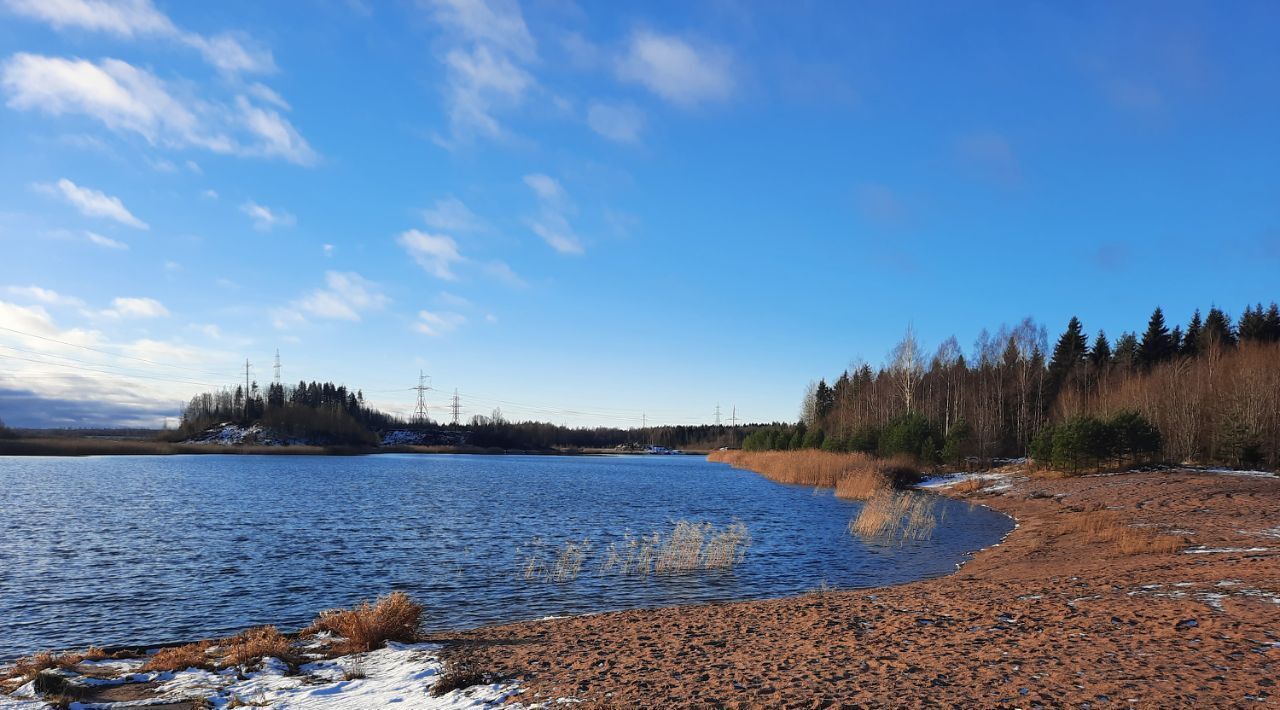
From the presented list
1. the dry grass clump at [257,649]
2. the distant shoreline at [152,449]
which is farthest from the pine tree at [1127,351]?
the distant shoreline at [152,449]

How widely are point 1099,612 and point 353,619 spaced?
12401 mm

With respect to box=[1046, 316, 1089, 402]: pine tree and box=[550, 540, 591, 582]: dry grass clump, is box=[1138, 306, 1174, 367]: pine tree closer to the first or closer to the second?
box=[1046, 316, 1089, 402]: pine tree

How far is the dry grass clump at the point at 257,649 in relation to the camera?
10711mm

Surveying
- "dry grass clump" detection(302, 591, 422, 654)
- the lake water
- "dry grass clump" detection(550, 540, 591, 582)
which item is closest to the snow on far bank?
the lake water

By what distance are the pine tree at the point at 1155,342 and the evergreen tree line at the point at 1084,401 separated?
145mm

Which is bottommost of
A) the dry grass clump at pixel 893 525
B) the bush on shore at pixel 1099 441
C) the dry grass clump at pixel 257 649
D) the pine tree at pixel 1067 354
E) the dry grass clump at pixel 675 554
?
the dry grass clump at pixel 893 525

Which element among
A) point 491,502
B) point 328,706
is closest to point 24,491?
point 491,502

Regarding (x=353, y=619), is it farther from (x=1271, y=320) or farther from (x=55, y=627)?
(x=1271, y=320)

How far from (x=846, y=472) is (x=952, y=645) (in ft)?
152

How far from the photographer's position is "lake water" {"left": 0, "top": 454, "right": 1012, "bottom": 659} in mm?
15672

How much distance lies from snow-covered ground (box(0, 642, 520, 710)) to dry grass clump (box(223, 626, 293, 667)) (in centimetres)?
18

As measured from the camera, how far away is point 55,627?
1433 cm

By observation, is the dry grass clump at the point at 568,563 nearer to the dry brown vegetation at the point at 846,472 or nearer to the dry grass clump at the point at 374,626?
the dry grass clump at the point at 374,626

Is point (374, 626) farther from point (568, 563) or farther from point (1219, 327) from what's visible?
point (1219, 327)
